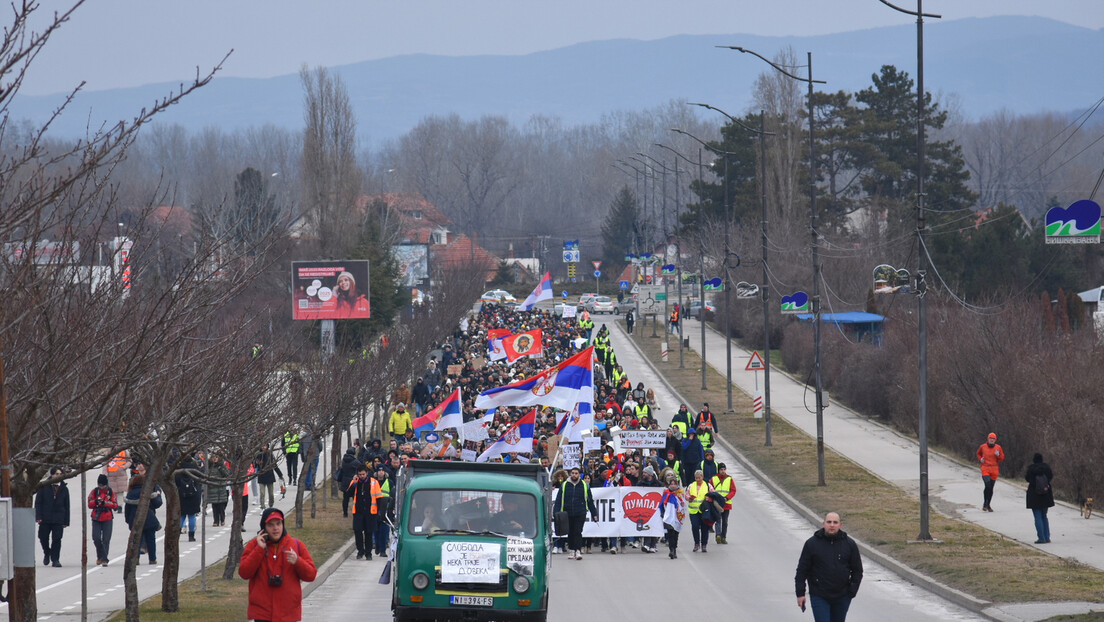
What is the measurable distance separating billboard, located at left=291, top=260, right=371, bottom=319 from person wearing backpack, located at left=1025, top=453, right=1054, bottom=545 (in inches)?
892

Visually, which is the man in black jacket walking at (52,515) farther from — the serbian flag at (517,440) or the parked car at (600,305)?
the parked car at (600,305)

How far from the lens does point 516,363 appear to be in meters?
48.9

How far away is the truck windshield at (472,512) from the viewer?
604 inches

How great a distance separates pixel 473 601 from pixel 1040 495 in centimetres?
1161

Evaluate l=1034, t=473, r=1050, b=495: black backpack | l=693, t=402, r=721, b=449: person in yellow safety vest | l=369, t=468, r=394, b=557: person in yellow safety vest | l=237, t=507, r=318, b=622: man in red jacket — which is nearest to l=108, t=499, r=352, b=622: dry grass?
l=369, t=468, r=394, b=557: person in yellow safety vest

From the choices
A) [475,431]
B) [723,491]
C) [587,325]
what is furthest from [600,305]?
[723,491]

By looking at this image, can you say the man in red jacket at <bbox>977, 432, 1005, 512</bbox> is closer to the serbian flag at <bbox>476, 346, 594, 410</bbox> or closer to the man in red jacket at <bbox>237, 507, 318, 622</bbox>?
the serbian flag at <bbox>476, 346, 594, 410</bbox>

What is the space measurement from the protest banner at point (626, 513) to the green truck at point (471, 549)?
7.67m

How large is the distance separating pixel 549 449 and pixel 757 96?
57.2m

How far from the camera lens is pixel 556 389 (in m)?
28.0

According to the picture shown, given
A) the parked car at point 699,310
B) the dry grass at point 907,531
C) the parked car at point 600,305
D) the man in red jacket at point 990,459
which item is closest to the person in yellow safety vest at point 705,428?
the dry grass at point 907,531

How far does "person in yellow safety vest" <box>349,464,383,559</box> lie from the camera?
75.0 ft

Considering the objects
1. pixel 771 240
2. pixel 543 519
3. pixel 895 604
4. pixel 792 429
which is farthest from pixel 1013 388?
pixel 771 240

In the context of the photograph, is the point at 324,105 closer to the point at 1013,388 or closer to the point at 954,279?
the point at 954,279
